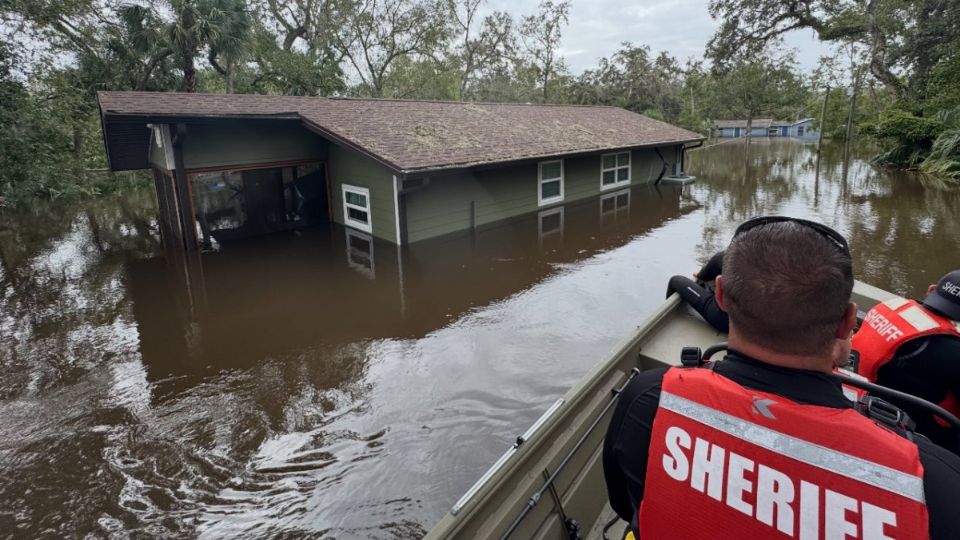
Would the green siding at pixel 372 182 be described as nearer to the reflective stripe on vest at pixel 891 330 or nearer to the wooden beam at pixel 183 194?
the wooden beam at pixel 183 194

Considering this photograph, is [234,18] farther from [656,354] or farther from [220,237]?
[656,354]

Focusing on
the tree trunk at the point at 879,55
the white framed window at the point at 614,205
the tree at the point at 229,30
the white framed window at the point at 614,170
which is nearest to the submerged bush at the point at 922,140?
the tree trunk at the point at 879,55

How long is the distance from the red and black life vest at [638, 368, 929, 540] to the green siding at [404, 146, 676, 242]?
30.6 ft

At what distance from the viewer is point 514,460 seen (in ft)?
7.54

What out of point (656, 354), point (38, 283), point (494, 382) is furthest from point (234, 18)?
point (656, 354)

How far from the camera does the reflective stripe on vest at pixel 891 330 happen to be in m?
2.34

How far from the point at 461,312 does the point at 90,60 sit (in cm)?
1826

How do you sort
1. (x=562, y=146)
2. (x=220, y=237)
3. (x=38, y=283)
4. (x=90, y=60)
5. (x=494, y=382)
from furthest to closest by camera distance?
(x=90, y=60) < (x=562, y=146) < (x=220, y=237) < (x=38, y=283) < (x=494, y=382)

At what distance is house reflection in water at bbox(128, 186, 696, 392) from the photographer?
6328 mm

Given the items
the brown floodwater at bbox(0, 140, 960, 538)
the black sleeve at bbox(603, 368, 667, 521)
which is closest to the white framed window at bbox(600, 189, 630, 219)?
the brown floodwater at bbox(0, 140, 960, 538)

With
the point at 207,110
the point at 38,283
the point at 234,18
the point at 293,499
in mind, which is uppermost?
the point at 234,18

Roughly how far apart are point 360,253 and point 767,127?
217 ft

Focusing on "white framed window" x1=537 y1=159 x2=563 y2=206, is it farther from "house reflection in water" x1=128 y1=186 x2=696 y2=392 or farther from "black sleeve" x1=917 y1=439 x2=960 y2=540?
"black sleeve" x1=917 y1=439 x2=960 y2=540

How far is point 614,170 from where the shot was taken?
17031mm
